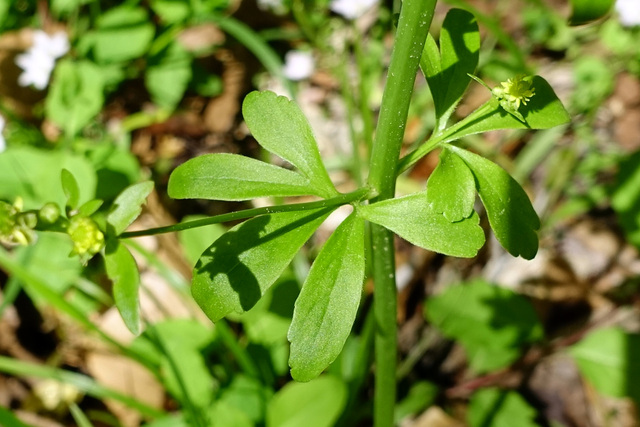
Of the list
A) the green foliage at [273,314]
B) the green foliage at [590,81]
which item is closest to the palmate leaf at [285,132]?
the green foliage at [273,314]

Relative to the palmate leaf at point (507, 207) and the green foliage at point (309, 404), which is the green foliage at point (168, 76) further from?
the palmate leaf at point (507, 207)

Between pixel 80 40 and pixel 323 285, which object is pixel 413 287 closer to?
pixel 323 285

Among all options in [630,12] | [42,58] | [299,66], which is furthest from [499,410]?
[42,58]

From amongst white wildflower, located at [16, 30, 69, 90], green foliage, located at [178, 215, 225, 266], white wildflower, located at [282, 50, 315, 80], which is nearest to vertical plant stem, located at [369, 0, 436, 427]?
green foliage, located at [178, 215, 225, 266]

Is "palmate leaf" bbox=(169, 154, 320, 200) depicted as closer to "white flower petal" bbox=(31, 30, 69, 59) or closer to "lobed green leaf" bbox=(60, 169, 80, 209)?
"lobed green leaf" bbox=(60, 169, 80, 209)

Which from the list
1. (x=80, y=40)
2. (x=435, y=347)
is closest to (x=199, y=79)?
(x=80, y=40)
